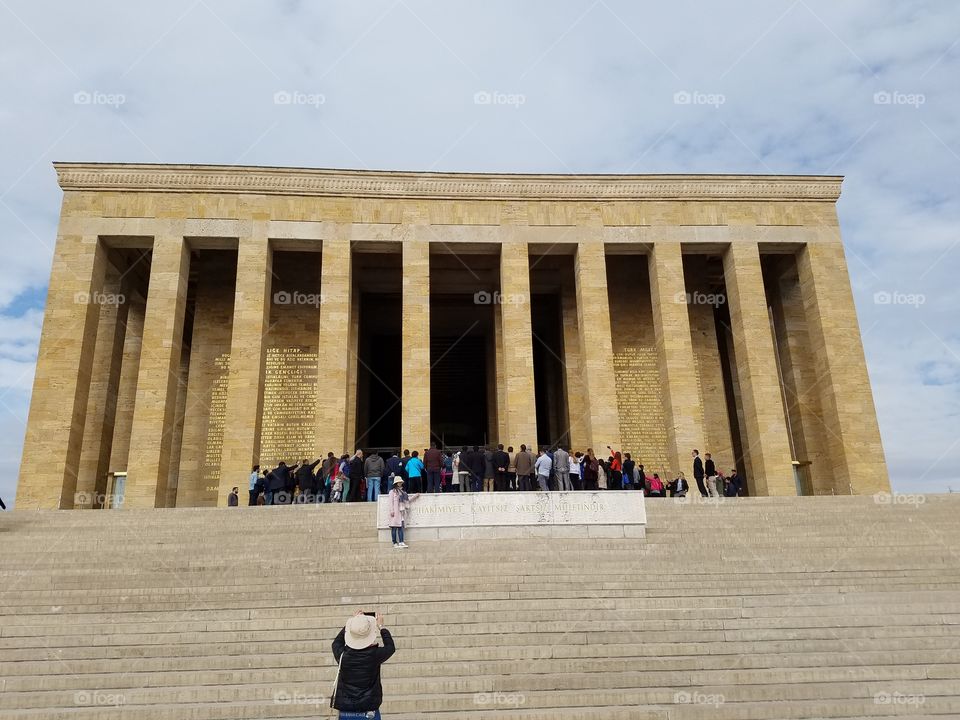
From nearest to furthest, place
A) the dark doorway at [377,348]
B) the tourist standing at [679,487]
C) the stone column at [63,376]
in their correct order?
the tourist standing at [679,487] < the stone column at [63,376] < the dark doorway at [377,348]

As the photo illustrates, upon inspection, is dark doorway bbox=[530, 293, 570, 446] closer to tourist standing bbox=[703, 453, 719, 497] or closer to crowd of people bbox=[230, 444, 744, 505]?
tourist standing bbox=[703, 453, 719, 497]

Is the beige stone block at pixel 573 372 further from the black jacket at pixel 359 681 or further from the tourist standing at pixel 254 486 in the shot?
the black jacket at pixel 359 681

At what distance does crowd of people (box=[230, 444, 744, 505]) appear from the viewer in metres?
14.9

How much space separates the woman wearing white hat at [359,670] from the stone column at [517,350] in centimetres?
1421

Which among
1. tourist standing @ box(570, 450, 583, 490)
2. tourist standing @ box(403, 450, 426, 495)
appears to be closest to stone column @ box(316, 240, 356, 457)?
tourist standing @ box(403, 450, 426, 495)

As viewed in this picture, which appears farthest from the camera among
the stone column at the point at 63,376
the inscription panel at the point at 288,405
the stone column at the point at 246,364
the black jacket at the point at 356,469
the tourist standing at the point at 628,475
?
the inscription panel at the point at 288,405

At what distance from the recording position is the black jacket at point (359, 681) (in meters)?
5.00

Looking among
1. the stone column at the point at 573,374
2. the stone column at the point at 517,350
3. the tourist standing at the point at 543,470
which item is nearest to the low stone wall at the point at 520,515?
the tourist standing at the point at 543,470

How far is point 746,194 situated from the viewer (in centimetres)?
2211

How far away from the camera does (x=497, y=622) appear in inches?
322

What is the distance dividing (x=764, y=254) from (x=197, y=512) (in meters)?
18.4

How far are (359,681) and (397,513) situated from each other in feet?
19.3

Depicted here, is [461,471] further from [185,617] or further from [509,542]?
[185,617]

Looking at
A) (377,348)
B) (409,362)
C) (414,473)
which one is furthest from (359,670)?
(377,348)
